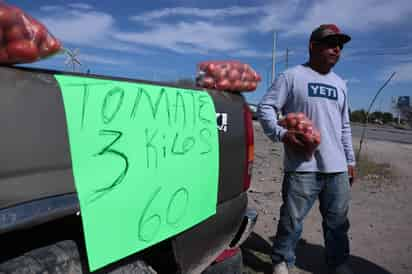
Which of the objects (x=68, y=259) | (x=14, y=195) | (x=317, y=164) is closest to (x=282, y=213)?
(x=317, y=164)

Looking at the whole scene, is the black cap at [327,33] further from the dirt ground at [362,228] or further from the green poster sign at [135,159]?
the dirt ground at [362,228]

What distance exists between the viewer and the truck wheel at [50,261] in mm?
1253

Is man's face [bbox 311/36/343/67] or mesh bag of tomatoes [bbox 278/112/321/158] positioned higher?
man's face [bbox 311/36/343/67]

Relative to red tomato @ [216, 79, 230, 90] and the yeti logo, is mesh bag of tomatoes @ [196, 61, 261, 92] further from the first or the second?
the yeti logo

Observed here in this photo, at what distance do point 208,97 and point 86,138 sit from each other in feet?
2.96

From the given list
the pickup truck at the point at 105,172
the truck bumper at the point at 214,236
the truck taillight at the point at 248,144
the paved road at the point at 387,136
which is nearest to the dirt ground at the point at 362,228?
the truck bumper at the point at 214,236

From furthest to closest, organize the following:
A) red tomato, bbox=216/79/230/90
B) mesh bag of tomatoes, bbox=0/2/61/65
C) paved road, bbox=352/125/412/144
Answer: paved road, bbox=352/125/412/144, red tomato, bbox=216/79/230/90, mesh bag of tomatoes, bbox=0/2/61/65

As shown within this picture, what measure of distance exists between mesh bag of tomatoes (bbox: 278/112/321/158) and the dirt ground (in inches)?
48.2

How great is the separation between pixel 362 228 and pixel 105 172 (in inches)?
160

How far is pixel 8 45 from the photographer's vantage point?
1.19m

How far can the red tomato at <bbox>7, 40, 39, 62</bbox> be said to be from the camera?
119cm

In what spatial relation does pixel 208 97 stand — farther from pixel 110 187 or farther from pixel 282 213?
pixel 282 213

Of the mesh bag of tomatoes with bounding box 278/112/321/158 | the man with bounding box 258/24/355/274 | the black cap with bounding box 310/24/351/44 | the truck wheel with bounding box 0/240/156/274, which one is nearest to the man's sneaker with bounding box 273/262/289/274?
the man with bounding box 258/24/355/274

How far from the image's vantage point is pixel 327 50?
3102 mm
